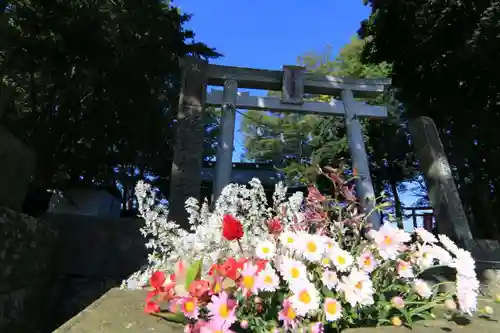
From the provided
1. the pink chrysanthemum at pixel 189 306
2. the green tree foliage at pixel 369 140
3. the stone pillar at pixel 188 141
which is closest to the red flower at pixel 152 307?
the pink chrysanthemum at pixel 189 306

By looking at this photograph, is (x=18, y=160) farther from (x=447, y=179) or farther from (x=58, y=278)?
(x=447, y=179)

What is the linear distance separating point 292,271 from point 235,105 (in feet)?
14.5

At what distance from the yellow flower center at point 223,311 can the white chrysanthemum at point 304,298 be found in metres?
0.16

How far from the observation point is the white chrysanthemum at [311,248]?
1.10m

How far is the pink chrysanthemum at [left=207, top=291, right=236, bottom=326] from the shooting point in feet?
3.24

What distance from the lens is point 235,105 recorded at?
17.6 ft

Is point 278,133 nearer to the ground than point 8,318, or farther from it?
farther from it

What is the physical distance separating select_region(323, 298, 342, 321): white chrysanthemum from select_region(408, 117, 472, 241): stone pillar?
4092 mm

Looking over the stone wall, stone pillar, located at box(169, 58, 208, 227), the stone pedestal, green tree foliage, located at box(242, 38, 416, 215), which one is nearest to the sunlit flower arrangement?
the stone pedestal

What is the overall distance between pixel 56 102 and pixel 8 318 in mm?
4011

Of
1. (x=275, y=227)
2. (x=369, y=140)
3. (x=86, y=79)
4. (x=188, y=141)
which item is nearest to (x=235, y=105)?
(x=188, y=141)

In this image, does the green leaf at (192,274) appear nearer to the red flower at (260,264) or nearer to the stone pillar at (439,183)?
the red flower at (260,264)

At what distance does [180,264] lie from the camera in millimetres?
1170

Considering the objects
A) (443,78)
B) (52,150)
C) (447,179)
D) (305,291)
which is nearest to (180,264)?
(305,291)
